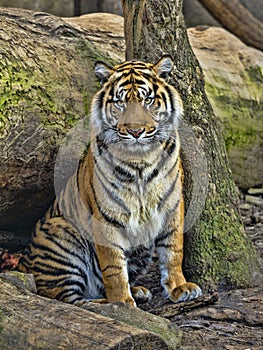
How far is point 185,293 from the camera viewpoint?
16.6 ft

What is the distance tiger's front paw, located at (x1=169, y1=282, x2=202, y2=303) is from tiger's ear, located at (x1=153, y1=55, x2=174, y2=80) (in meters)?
1.45

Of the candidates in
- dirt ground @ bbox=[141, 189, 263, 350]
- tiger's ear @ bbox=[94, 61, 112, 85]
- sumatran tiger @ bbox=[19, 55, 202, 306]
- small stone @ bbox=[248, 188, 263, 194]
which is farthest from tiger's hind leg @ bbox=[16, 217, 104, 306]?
small stone @ bbox=[248, 188, 263, 194]

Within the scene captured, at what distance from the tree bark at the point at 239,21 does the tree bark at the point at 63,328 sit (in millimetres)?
5083

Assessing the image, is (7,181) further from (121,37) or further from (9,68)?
(121,37)

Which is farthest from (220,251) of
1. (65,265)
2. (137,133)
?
(137,133)

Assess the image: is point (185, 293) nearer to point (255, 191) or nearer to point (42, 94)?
point (42, 94)

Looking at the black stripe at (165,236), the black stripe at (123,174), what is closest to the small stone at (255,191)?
the black stripe at (165,236)

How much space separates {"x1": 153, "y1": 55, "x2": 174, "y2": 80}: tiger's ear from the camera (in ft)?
16.5

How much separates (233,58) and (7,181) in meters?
3.07

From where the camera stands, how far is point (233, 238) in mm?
5578

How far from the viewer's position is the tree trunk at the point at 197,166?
5.48 metres

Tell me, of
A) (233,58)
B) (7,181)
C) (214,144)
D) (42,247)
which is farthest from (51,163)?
(233,58)

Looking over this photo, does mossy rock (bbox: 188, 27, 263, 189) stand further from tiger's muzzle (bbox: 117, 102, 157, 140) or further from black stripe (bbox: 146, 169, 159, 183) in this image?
tiger's muzzle (bbox: 117, 102, 157, 140)

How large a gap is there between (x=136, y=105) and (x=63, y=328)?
66.4 inches
